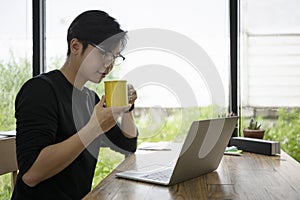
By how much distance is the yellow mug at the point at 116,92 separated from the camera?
4.72ft

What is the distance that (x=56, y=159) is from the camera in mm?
1496

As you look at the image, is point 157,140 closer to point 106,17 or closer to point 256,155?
point 256,155

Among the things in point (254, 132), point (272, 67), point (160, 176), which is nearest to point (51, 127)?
point (160, 176)

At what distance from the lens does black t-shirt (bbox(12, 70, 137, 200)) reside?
1519mm

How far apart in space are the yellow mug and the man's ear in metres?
0.34

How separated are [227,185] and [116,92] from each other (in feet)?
1.66

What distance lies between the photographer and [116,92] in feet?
4.75

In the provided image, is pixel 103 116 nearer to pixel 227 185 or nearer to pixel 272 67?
pixel 227 185

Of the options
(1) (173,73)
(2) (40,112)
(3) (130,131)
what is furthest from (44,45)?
(2) (40,112)

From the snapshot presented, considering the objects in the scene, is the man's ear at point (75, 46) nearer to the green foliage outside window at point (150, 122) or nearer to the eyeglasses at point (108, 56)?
the eyeglasses at point (108, 56)

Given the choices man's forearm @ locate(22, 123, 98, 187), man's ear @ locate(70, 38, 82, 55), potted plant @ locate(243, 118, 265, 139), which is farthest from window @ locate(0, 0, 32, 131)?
potted plant @ locate(243, 118, 265, 139)

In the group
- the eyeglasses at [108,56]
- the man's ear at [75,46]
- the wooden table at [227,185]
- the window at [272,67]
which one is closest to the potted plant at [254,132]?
the window at [272,67]

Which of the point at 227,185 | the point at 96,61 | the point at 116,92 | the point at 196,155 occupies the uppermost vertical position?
the point at 96,61

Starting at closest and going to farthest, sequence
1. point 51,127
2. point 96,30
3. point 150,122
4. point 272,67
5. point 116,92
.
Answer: point 116,92
point 51,127
point 96,30
point 272,67
point 150,122
